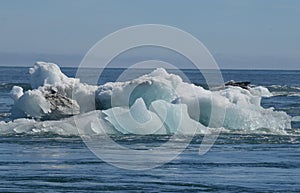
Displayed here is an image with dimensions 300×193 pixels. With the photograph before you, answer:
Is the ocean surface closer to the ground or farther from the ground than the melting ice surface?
closer to the ground

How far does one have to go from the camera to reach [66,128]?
34219mm

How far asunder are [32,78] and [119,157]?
53.0 ft

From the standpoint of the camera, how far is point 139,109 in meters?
33.8

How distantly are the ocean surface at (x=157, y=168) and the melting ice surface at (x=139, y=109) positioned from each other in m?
0.95

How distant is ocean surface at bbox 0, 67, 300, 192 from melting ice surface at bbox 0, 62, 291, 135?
0.95 metres

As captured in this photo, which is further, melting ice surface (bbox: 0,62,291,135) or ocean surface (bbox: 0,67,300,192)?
melting ice surface (bbox: 0,62,291,135)

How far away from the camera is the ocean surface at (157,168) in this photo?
22.3m

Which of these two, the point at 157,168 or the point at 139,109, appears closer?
the point at 157,168

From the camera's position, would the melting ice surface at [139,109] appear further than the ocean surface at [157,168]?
Yes

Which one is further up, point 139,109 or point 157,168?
point 139,109

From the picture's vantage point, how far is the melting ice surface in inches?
1345

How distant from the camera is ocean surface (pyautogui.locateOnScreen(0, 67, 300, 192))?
22.3m

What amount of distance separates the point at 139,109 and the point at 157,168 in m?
8.35

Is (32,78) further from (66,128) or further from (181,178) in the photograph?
(181,178)
